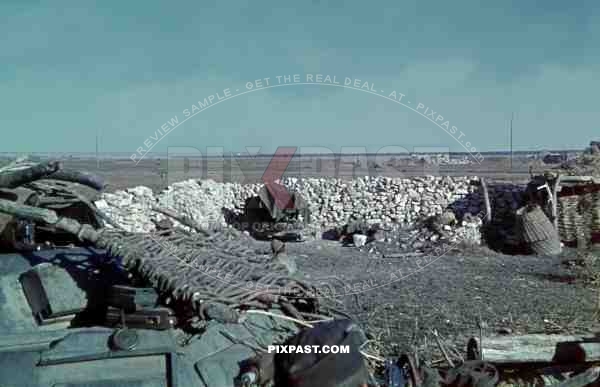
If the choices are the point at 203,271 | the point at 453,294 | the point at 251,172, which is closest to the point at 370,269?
the point at 453,294

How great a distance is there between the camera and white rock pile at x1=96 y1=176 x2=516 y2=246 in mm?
17703

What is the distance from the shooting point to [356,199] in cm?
1911

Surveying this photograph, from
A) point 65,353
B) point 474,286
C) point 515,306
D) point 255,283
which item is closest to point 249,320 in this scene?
point 255,283

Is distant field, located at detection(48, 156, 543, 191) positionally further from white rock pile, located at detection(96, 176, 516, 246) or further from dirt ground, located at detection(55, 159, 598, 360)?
dirt ground, located at detection(55, 159, 598, 360)

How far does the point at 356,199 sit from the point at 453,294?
29.2ft

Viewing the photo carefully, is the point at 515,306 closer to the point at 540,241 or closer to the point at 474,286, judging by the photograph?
the point at 474,286

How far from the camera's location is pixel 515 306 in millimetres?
9367

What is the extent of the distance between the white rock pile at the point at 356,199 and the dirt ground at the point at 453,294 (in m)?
3.05

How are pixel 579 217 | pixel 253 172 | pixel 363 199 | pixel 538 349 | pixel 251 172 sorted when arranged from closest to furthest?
pixel 538 349
pixel 579 217
pixel 363 199
pixel 253 172
pixel 251 172

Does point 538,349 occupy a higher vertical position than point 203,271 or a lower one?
lower

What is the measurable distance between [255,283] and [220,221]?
48.1ft

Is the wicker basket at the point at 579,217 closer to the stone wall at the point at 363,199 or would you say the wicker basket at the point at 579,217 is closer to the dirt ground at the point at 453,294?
the dirt ground at the point at 453,294

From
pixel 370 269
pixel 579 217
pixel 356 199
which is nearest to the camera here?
pixel 370 269

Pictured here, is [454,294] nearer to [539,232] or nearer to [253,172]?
[539,232]
